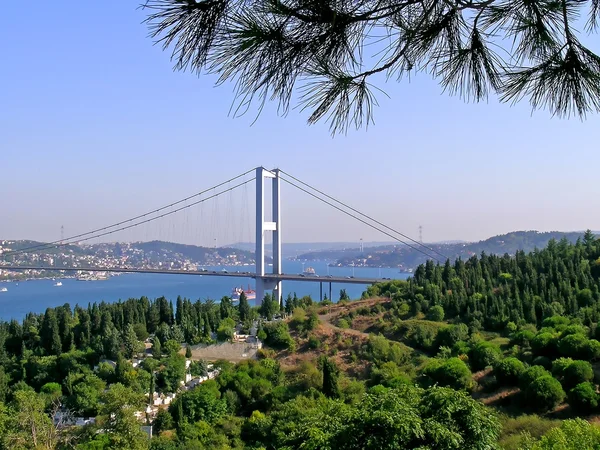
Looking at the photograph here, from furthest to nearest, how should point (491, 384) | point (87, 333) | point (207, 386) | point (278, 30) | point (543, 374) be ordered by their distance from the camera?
point (87, 333)
point (207, 386)
point (491, 384)
point (543, 374)
point (278, 30)

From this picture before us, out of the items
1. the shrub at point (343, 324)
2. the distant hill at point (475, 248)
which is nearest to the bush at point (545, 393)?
the shrub at point (343, 324)

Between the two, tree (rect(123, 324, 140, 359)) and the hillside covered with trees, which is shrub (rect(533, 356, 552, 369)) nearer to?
the hillside covered with trees

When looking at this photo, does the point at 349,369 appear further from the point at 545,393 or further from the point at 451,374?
the point at 545,393

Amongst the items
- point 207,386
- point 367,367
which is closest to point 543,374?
point 367,367

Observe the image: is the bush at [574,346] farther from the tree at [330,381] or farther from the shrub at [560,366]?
the tree at [330,381]

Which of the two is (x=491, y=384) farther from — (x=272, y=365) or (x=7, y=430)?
(x=7, y=430)

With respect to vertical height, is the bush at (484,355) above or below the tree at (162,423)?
above

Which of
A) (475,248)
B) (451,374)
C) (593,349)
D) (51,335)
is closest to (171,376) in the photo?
(51,335)
